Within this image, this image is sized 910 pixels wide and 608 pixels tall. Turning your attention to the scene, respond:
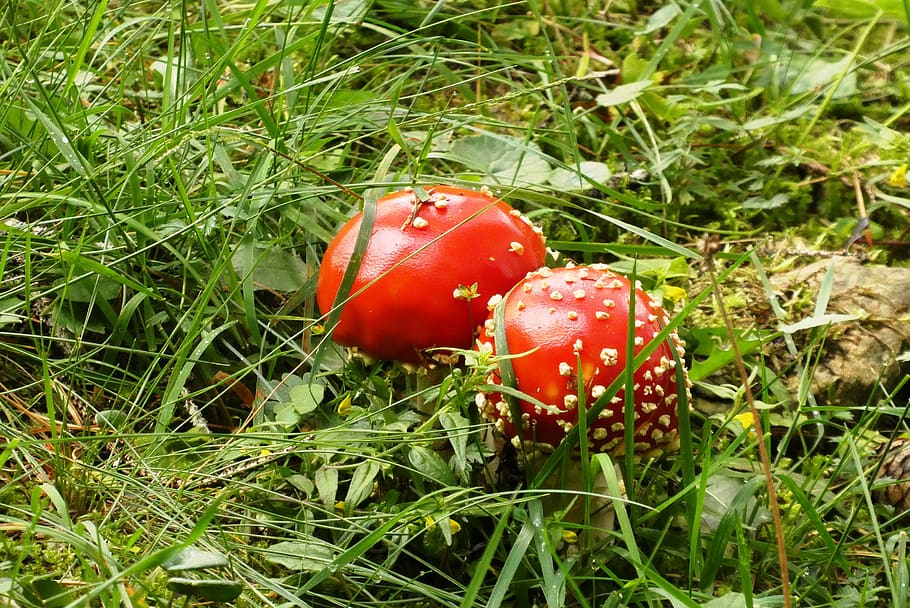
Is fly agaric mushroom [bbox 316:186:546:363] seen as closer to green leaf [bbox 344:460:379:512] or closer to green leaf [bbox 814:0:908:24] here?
green leaf [bbox 344:460:379:512]

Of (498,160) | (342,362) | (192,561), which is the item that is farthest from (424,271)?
(498,160)

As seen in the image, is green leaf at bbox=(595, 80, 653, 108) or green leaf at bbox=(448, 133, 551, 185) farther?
green leaf at bbox=(595, 80, 653, 108)

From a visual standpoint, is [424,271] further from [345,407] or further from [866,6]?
[866,6]

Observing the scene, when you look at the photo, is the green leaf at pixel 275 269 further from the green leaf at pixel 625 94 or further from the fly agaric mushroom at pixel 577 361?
the green leaf at pixel 625 94

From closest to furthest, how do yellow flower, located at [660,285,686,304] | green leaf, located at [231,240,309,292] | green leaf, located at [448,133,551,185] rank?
green leaf, located at [231,240,309,292], yellow flower, located at [660,285,686,304], green leaf, located at [448,133,551,185]

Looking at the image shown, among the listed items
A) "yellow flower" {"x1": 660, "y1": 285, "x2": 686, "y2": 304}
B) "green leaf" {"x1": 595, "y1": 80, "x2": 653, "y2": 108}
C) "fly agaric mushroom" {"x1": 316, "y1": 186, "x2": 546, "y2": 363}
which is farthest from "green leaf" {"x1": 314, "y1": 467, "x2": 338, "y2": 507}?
"green leaf" {"x1": 595, "y1": 80, "x2": 653, "y2": 108}
